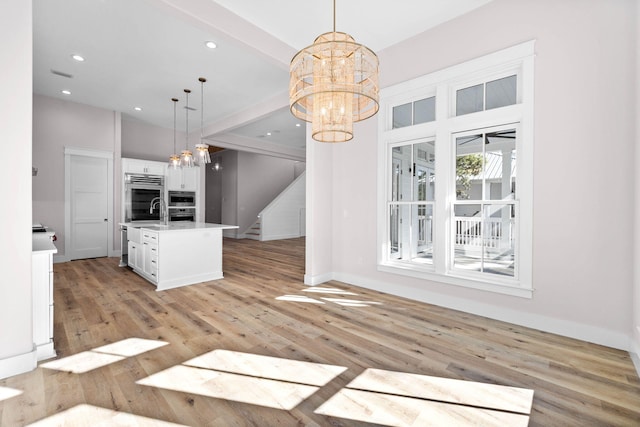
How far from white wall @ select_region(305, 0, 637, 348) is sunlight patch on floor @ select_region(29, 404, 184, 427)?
3016 millimetres

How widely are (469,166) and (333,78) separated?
2244mm

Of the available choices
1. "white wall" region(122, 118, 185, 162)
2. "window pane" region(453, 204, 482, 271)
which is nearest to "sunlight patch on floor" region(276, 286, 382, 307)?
"window pane" region(453, 204, 482, 271)

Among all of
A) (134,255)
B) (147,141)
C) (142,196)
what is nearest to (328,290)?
(134,255)

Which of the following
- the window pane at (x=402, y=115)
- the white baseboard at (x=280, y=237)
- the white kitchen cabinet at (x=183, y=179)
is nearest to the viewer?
the window pane at (x=402, y=115)

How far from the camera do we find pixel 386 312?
3219mm

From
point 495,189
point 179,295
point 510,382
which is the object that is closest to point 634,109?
point 495,189

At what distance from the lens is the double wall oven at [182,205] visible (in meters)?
7.37

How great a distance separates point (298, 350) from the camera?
7.79 feet

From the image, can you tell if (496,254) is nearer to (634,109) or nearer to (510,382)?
(634,109)

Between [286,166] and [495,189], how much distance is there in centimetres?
978

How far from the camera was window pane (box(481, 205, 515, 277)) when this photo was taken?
3510mm

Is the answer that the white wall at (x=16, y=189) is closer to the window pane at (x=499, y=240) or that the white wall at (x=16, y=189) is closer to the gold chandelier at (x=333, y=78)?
the gold chandelier at (x=333, y=78)

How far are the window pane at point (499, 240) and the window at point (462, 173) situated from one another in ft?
0.06

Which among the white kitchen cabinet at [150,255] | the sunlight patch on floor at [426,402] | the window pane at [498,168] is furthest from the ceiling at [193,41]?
→ the sunlight patch on floor at [426,402]
